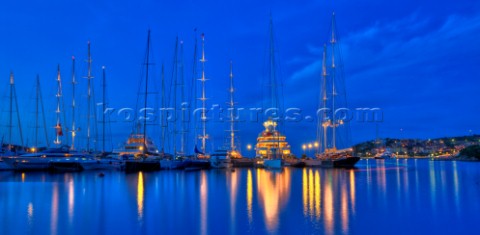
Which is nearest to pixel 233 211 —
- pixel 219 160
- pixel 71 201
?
pixel 71 201

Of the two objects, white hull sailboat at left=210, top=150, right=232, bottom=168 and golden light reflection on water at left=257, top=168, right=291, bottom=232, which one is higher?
white hull sailboat at left=210, top=150, right=232, bottom=168

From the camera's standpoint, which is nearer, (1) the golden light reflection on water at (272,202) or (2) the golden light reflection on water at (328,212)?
(2) the golden light reflection on water at (328,212)

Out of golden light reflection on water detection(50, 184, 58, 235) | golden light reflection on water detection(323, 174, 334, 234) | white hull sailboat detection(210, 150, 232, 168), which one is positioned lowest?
golden light reflection on water detection(323, 174, 334, 234)

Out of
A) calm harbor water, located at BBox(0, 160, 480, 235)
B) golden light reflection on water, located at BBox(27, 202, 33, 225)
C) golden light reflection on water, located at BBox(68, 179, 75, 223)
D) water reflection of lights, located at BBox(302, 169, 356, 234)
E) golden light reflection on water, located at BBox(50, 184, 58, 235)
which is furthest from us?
golden light reflection on water, located at BBox(68, 179, 75, 223)

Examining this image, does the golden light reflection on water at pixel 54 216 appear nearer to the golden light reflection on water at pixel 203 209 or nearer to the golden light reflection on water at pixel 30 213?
the golden light reflection on water at pixel 30 213

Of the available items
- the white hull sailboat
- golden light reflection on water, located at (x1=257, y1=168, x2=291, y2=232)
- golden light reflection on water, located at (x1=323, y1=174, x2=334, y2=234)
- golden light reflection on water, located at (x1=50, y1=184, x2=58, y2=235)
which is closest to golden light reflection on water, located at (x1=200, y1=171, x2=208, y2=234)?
golden light reflection on water, located at (x1=257, y1=168, x2=291, y2=232)

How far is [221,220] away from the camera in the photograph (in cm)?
1997

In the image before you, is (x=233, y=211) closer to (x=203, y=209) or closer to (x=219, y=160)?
(x=203, y=209)

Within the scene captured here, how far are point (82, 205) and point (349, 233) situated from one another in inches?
586

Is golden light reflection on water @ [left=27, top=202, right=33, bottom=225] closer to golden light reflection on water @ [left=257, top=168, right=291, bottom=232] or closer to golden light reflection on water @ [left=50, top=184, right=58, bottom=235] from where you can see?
golden light reflection on water @ [left=50, top=184, right=58, bottom=235]

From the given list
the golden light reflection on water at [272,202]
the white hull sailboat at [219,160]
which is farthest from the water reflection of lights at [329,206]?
the white hull sailboat at [219,160]

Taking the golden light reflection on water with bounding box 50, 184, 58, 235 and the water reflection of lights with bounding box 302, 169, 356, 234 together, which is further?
the water reflection of lights with bounding box 302, 169, 356, 234

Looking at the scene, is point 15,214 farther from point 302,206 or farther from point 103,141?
point 103,141

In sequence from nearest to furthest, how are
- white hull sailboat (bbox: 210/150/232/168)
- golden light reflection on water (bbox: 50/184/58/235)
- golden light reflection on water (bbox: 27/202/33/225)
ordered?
golden light reflection on water (bbox: 50/184/58/235) → golden light reflection on water (bbox: 27/202/33/225) → white hull sailboat (bbox: 210/150/232/168)
